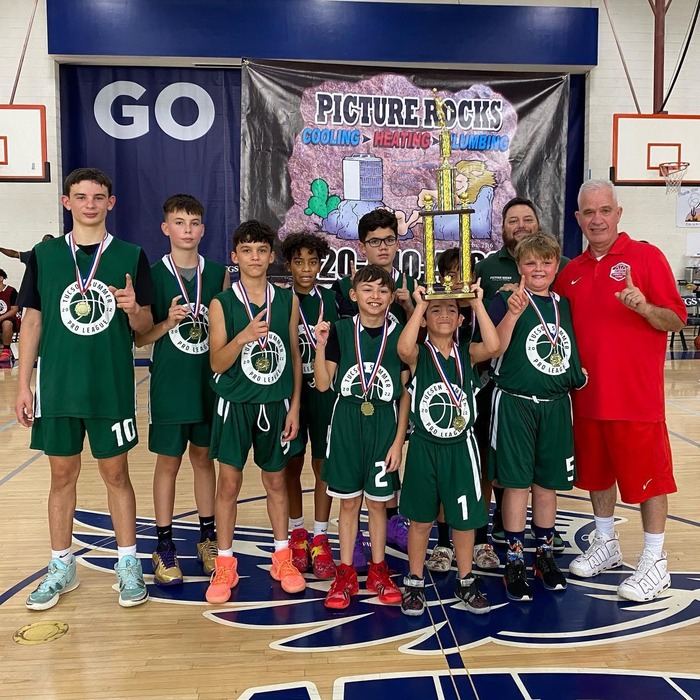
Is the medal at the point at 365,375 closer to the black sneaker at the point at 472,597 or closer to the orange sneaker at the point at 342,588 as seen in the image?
the orange sneaker at the point at 342,588

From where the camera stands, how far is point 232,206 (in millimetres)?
9461

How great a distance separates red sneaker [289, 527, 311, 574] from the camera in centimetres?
290

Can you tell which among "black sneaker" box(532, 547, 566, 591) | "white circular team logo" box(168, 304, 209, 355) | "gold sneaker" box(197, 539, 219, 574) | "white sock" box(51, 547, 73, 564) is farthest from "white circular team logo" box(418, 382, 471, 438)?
"white sock" box(51, 547, 73, 564)

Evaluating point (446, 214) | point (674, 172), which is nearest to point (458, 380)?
point (446, 214)

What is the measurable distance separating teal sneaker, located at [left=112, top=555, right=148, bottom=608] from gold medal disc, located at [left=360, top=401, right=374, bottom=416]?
1073mm

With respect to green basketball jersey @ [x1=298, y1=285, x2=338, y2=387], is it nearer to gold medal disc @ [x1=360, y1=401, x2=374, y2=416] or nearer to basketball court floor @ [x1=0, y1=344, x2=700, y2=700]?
gold medal disc @ [x1=360, y1=401, x2=374, y2=416]

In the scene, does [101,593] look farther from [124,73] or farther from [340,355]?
[124,73]

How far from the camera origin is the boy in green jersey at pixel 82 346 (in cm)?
245

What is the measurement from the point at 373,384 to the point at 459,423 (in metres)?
0.35

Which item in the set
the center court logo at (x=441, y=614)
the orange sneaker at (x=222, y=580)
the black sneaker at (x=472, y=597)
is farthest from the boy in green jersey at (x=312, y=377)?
the black sneaker at (x=472, y=597)

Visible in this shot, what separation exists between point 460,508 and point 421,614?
0.42 meters

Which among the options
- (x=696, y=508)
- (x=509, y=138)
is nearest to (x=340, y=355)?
(x=696, y=508)

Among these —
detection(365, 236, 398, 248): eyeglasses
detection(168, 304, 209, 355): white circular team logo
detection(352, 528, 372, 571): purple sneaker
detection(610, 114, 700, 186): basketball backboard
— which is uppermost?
detection(610, 114, 700, 186): basketball backboard

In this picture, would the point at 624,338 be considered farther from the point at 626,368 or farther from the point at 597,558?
the point at 597,558
